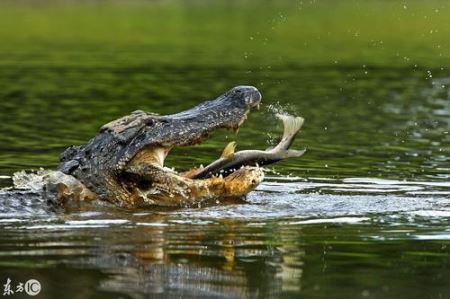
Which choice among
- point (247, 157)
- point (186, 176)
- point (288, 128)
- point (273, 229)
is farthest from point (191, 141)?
point (273, 229)

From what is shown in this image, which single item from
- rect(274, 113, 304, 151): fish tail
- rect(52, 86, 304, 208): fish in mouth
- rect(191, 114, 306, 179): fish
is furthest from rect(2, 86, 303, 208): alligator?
rect(274, 113, 304, 151): fish tail

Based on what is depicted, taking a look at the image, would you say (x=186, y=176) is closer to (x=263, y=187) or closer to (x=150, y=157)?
(x=150, y=157)

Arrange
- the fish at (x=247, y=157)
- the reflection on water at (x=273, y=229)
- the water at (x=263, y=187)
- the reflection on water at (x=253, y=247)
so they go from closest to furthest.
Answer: the reflection on water at (x=253, y=247) < the reflection on water at (x=273, y=229) < the water at (x=263, y=187) < the fish at (x=247, y=157)

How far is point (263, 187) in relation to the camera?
46.5ft

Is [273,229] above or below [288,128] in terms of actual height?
below

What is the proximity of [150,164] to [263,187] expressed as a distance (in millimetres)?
2024

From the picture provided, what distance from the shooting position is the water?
368 inches

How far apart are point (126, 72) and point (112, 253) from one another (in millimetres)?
19762

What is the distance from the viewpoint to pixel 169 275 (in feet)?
30.8

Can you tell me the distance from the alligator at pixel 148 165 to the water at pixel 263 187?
237 millimetres

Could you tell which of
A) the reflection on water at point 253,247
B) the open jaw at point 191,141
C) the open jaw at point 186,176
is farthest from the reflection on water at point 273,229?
the open jaw at point 191,141

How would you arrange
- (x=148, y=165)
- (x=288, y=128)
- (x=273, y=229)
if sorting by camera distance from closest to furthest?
(x=273, y=229), (x=148, y=165), (x=288, y=128)

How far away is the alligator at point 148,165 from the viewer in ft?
41.0

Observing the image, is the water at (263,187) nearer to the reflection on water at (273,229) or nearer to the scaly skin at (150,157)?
the reflection on water at (273,229)
